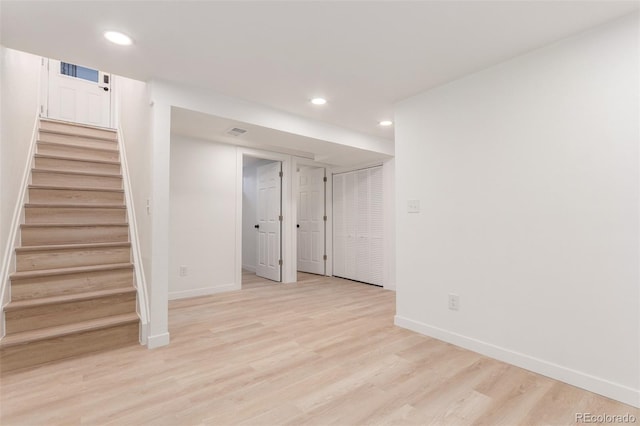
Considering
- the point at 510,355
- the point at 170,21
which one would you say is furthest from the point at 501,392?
the point at 170,21

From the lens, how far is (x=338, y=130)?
13.0 feet

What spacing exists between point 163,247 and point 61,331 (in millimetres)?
908

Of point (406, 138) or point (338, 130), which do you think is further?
point (338, 130)

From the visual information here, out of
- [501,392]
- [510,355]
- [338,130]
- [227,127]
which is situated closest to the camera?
[501,392]

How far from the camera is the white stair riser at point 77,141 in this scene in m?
3.88

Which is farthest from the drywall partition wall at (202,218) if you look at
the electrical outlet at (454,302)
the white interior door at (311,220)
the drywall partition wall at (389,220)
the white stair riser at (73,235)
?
the electrical outlet at (454,302)

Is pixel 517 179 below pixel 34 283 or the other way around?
the other way around

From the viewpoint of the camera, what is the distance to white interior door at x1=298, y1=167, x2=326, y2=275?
237 inches

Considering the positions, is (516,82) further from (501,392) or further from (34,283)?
(34,283)

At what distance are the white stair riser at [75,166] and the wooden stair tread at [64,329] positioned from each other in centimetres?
198

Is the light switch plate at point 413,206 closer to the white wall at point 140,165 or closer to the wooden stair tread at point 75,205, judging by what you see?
the white wall at point 140,165

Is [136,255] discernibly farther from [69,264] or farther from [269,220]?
[269,220]

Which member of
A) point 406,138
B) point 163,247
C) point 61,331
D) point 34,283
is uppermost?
point 406,138

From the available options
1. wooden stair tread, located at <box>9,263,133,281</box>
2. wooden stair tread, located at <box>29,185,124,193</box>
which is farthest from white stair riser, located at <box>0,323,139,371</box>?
wooden stair tread, located at <box>29,185,124,193</box>
